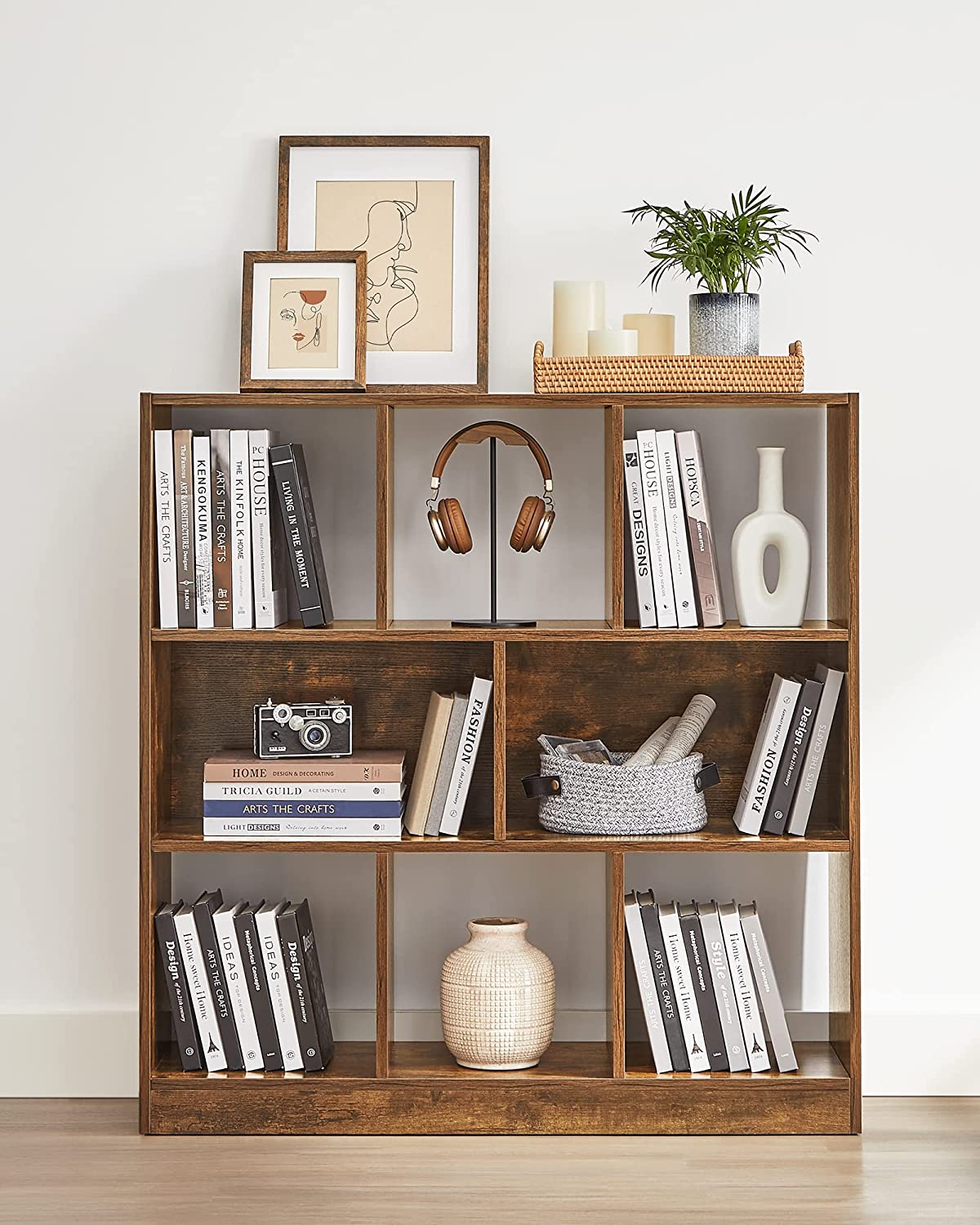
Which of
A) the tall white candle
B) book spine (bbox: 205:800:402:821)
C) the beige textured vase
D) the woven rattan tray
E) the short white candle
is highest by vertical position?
the tall white candle

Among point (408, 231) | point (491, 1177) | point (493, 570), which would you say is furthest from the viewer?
point (408, 231)

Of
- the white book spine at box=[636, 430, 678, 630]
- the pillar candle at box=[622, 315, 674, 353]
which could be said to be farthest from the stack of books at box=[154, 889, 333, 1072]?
the pillar candle at box=[622, 315, 674, 353]

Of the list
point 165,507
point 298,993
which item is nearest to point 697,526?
point 165,507

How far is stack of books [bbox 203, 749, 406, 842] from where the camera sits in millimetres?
2387

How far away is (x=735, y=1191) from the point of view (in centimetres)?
215

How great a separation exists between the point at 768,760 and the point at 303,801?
32.0 inches

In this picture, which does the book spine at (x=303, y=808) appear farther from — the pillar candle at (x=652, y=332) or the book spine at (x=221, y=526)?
the pillar candle at (x=652, y=332)

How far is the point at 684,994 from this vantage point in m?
2.41

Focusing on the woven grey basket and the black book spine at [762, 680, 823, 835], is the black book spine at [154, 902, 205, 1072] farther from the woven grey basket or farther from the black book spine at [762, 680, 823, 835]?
the black book spine at [762, 680, 823, 835]

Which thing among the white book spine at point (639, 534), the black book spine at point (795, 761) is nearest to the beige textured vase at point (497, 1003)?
the black book spine at point (795, 761)

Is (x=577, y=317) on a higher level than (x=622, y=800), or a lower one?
higher

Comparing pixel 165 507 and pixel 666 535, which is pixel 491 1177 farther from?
pixel 165 507

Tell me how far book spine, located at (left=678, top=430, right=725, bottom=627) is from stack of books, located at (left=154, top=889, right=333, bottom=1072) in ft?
3.02

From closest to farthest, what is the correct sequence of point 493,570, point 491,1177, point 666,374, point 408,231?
point 491,1177 < point 666,374 < point 493,570 < point 408,231
